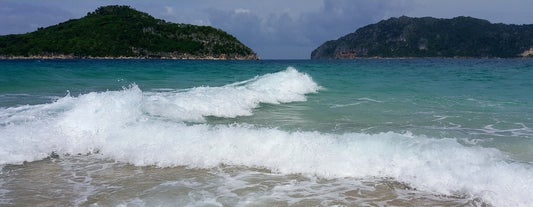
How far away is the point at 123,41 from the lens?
358 ft

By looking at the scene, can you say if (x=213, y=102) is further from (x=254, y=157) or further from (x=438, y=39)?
(x=438, y=39)

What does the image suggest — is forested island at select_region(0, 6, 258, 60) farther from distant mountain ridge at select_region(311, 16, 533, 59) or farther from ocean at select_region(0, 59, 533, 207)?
ocean at select_region(0, 59, 533, 207)

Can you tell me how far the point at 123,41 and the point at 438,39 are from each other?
97683mm

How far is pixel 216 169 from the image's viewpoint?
8.16 meters

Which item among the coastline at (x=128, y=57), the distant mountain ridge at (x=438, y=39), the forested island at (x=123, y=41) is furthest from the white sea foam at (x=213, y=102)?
the distant mountain ridge at (x=438, y=39)

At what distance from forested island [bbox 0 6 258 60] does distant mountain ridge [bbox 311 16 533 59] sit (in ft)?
189

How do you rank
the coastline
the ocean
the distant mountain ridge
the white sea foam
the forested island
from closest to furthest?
the ocean, the white sea foam, the coastline, the forested island, the distant mountain ridge

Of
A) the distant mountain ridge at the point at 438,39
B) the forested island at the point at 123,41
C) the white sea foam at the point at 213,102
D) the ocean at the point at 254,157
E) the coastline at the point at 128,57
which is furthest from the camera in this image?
the distant mountain ridge at the point at 438,39

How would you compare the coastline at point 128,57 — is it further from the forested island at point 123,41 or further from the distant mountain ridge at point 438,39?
the distant mountain ridge at point 438,39

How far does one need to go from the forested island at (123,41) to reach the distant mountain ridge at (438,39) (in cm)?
5747

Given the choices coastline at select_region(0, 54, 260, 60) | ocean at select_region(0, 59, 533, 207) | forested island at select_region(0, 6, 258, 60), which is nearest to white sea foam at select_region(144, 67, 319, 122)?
ocean at select_region(0, 59, 533, 207)

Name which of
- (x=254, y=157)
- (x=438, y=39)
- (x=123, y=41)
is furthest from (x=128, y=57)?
(x=254, y=157)

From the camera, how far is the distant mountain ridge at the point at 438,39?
139 metres

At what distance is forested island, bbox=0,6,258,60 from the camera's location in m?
100
